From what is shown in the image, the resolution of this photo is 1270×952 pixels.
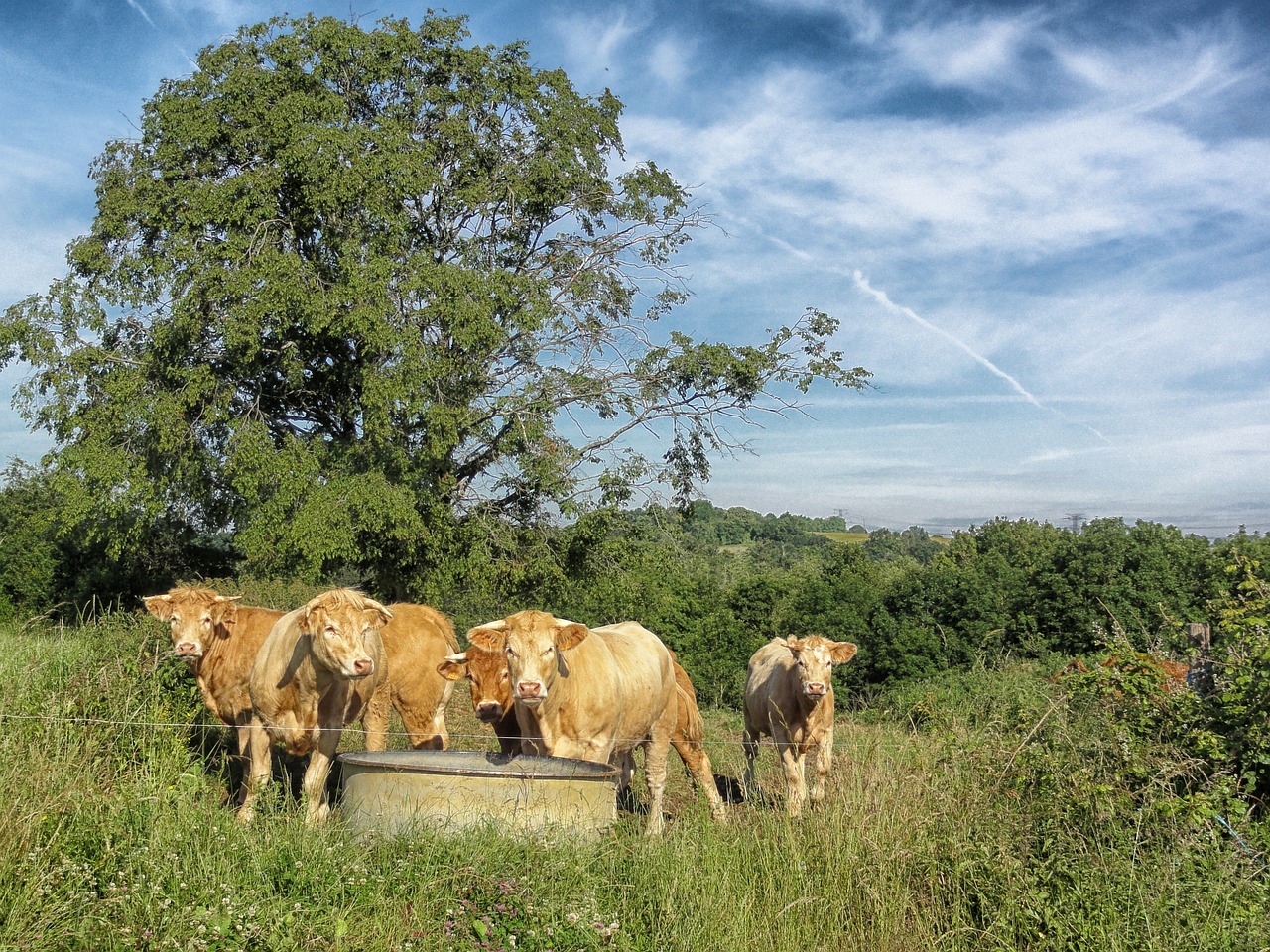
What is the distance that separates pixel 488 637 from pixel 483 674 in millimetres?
520

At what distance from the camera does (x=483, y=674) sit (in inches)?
317

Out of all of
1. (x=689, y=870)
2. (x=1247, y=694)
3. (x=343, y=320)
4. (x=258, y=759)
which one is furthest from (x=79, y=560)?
(x=1247, y=694)

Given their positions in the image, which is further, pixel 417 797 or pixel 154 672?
pixel 154 672

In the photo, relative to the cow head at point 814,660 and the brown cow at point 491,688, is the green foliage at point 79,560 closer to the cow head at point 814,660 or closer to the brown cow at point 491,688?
the brown cow at point 491,688

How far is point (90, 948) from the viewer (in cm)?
450

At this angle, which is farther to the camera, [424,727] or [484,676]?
[424,727]

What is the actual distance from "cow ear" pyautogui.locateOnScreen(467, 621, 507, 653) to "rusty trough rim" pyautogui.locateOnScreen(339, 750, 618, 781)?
0.77 m

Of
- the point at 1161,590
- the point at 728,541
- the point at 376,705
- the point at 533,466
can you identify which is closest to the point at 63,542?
the point at 533,466

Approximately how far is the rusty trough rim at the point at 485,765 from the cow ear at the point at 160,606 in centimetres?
240

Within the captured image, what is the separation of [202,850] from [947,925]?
3791 millimetres

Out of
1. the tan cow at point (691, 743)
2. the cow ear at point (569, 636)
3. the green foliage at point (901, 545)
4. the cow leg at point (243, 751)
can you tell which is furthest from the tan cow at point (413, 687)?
the green foliage at point (901, 545)

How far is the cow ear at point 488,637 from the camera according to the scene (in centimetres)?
759

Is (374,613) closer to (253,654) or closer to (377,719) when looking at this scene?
(253,654)

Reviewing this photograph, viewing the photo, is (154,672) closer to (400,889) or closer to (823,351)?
(400,889)
